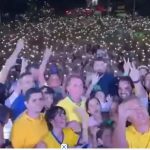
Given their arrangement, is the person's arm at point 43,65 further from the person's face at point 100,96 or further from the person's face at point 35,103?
the person's face at point 100,96

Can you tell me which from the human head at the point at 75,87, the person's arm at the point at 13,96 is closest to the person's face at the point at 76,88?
the human head at the point at 75,87

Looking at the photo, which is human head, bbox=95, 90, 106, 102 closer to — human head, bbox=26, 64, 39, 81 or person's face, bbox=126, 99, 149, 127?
person's face, bbox=126, 99, 149, 127

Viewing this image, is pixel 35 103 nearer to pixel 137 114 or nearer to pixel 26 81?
pixel 26 81

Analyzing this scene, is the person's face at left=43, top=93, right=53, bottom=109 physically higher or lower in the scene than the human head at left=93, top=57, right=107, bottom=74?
lower

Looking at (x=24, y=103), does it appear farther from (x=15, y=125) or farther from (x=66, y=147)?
(x=66, y=147)

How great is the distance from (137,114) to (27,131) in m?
0.71

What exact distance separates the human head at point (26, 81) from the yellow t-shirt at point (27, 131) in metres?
0.17

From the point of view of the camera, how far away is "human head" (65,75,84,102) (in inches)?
98.7

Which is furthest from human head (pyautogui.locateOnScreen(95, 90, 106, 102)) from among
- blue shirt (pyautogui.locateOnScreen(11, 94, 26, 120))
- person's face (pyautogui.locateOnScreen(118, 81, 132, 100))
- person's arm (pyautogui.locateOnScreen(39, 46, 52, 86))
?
blue shirt (pyautogui.locateOnScreen(11, 94, 26, 120))

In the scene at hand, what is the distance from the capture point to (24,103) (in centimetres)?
248

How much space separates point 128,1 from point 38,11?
0.59 metres

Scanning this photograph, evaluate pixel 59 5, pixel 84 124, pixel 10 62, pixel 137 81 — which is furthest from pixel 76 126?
pixel 59 5

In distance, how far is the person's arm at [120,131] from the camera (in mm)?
2508

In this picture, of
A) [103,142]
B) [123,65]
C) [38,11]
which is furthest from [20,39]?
[103,142]
